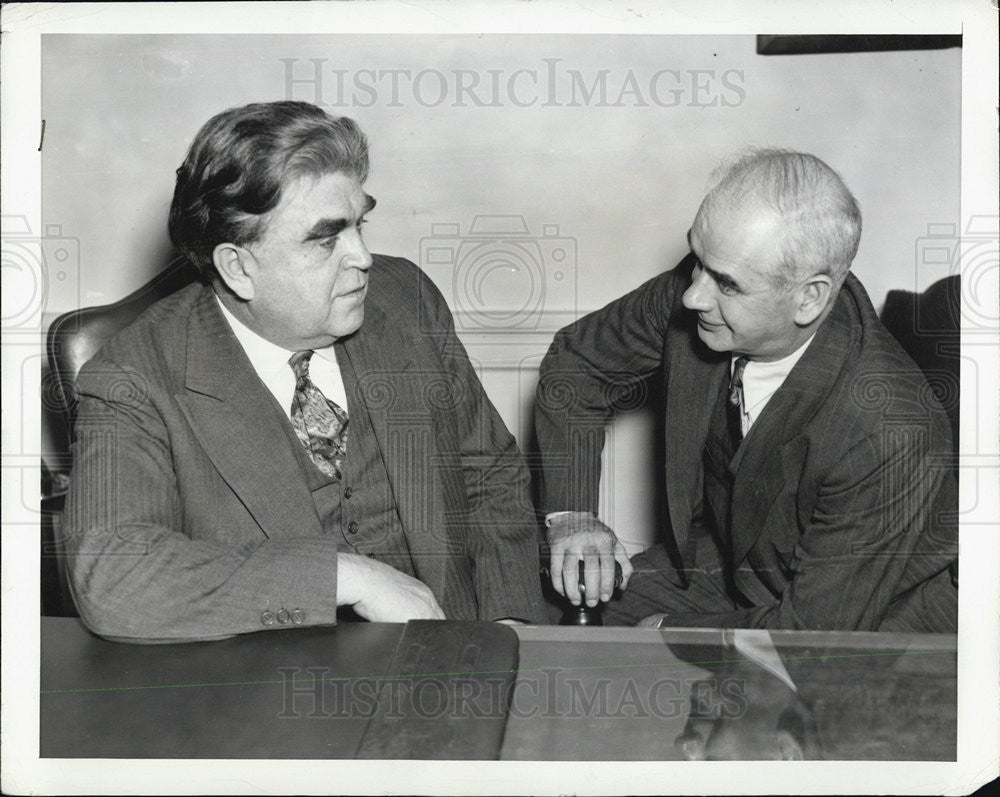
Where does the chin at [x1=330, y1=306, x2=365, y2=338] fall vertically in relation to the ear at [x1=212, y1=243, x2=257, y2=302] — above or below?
below

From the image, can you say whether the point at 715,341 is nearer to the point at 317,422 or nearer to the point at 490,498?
the point at 490,498

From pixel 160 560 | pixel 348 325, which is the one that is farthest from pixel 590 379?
pixel 160 560

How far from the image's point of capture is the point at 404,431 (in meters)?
1.84

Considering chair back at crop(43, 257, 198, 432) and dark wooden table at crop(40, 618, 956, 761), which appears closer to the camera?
dark wooden table at crop(40, 618, 956, 761)

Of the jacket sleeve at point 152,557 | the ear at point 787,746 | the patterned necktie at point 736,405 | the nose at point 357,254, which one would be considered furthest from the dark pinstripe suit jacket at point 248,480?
the ear at point 787,746

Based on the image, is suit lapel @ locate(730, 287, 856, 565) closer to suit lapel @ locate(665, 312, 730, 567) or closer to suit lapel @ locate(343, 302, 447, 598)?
suit lapel @ locate(665, 312, 730, 567)

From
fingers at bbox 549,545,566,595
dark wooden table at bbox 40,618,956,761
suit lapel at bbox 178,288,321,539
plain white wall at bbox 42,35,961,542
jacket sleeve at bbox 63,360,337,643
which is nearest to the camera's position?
dark wooden table at bbox 40,618,956,761

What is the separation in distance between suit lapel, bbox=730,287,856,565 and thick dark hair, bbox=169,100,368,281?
890 millimetres

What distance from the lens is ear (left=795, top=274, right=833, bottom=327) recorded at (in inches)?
71.6

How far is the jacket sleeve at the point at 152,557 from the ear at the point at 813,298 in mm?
970

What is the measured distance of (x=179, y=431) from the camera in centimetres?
170

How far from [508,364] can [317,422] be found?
41 cm

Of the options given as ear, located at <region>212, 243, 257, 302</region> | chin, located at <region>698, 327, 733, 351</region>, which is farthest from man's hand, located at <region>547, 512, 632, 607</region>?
ear, located at <region>212, 243, 257, 302</region>

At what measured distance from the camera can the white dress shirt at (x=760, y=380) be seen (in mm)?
1878
